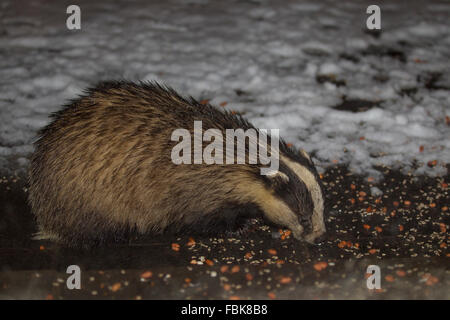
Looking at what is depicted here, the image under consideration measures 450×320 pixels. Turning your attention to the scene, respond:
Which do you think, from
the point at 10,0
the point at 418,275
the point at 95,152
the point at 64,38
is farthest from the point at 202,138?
the point at 10,0

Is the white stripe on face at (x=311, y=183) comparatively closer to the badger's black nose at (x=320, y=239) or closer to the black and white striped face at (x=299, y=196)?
the black and white striped face at (x=299, y=196)

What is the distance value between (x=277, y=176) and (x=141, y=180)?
1128mm

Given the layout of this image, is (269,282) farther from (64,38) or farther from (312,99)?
(64,38)

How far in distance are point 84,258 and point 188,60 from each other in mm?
4047

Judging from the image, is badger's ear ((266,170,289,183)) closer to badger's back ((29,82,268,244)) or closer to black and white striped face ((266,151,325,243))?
black and white striped face ((266,151,325,243))

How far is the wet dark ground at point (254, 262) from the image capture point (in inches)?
189

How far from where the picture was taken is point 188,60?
8281 mm

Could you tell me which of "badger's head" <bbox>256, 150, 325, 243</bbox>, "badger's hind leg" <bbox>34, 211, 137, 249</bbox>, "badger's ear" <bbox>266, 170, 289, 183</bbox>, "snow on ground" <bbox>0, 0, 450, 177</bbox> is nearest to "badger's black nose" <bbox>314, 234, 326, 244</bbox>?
"badger's head" <bbox>256, 150, 325, 243</bbox>

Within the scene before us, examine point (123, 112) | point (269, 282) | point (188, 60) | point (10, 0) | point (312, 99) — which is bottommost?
point (269, 282)

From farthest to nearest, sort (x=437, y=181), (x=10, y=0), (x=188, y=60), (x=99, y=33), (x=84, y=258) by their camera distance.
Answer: (x=10, y=0), (x=99, y=33), (x=188, y=60), (x=437, y=181), (x=84, y=258)

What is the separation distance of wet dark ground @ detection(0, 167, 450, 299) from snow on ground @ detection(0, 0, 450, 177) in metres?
0.84

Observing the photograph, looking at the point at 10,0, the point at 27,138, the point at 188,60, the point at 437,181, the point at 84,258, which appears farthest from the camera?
the point at 10,0

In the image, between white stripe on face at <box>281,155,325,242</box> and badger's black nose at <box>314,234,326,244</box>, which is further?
badger's black nose at <box>314,234,326,244</box>

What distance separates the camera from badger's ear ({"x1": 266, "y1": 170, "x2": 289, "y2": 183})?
14.9ft
